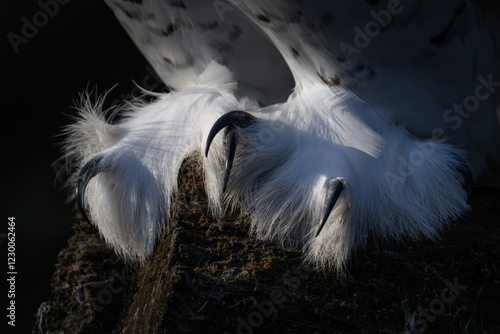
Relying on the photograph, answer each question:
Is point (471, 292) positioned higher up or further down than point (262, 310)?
further down

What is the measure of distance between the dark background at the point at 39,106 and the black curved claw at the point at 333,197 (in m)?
1.17

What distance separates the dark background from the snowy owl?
938 millimetres

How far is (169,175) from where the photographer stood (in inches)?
29.7

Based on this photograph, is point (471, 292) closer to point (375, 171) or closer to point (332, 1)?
point (375, 171)

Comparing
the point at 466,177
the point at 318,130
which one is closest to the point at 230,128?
the point at 318,130

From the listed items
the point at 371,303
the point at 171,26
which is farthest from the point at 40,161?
the point at 371,303

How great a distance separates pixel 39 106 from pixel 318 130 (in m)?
1.20

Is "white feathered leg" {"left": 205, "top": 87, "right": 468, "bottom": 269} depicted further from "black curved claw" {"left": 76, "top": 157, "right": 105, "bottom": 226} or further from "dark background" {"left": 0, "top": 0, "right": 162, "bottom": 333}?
"dark background" {"left": 0, "top": 0, "right": 162, "bottom": 333}

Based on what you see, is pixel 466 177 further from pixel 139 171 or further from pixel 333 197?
pixel 139 171

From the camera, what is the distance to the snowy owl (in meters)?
0.71

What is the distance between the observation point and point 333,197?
26.7 inches

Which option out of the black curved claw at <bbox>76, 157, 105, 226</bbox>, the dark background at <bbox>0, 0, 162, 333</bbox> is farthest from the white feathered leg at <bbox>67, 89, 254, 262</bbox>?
the dark background at <bbox>0, 0, 162, 333</bbox>

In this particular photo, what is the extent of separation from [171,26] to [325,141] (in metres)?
0.29

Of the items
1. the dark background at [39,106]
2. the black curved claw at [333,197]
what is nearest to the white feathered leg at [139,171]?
the black curved claw at [333,197]
